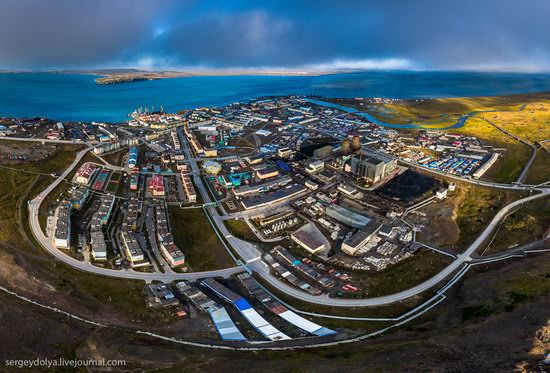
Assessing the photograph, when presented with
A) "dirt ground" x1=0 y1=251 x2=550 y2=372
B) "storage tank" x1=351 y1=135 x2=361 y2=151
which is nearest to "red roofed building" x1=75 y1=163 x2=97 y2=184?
"dirt ground" x1=0 y1=251 x2=550 y2=372

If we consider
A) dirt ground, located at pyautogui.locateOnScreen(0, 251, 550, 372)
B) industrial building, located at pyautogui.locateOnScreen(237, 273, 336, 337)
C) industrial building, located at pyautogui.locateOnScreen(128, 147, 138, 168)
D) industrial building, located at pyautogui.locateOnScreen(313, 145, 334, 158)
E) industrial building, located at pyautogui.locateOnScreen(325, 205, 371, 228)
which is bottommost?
industrial building, located at pyautogui.locateOnScreen(237, 273, 336, 337)

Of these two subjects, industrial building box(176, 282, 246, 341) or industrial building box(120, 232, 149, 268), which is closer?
industrial building box(176, 282, 246, 341)

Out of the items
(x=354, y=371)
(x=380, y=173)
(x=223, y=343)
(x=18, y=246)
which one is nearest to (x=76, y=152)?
(x=18, y=246)

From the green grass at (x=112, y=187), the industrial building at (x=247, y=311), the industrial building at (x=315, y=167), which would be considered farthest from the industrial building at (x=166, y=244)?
the industrial building at (x=315, y=167)

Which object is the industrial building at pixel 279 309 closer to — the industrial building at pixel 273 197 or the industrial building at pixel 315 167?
the industrial building at pixel 273 197

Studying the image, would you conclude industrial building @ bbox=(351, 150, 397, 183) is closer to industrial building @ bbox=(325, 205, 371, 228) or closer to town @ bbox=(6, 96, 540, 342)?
town @ bbox=(6, 96, 540, 342)

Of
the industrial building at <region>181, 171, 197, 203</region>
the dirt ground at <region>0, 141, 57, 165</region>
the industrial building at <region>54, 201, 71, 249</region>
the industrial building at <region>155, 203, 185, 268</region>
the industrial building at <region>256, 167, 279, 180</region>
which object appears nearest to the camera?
the industrial building at <region>54, 201, 71, 249</region>

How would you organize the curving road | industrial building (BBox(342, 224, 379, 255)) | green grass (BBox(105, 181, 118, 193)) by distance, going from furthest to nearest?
1. green grass (BBox(105, 181, 118, 193))
2. industrial building (BBox(342, 224, 379, 255))
3. the curving road

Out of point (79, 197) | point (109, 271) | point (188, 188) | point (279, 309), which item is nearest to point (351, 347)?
point (279, 309)

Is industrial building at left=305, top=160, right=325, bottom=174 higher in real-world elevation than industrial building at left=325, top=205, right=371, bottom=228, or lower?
higher
